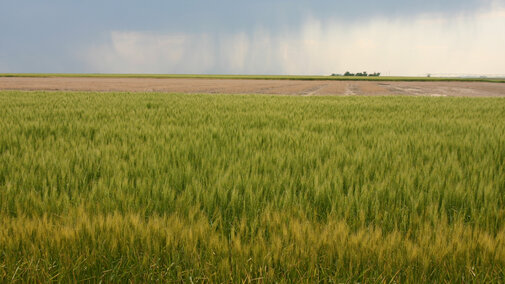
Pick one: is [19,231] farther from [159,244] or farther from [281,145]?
[281,145]

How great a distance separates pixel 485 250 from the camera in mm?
1201

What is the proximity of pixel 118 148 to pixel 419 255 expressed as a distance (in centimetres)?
287

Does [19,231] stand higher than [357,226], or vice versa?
[19,231]

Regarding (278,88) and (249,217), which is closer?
(249,217)

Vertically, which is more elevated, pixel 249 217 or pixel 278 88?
pixel 278 88

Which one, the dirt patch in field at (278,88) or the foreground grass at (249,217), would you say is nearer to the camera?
the foreground grass at (249,217)

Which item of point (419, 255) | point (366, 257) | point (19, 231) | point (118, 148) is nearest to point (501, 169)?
point (419, 255)

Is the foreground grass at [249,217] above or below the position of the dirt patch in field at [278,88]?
below

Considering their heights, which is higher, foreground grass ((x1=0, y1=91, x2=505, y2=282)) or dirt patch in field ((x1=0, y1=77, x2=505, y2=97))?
dirt patch in field ((x1=0, y1=77, x2=505, y2=97))

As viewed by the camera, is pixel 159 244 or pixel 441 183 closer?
pixel 159 244

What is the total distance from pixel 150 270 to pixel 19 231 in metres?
0.71

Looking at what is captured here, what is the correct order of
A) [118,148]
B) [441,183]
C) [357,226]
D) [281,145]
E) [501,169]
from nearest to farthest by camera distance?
[357,226] → [441,183] → [501,169] → [118,148] → [281,145]

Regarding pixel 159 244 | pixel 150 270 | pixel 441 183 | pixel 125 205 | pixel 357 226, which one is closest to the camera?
pixel 150 270

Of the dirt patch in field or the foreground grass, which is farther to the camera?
the dirt patch in field
